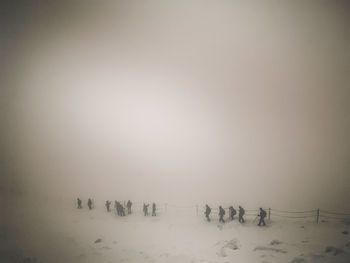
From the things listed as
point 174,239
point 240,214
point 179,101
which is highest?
point 179,101

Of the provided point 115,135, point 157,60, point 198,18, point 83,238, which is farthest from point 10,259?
point 198,18

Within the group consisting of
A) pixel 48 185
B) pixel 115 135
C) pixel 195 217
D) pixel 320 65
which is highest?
pixel 320 65

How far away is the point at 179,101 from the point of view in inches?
206

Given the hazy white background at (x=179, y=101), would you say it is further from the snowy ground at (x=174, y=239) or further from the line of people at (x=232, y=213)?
the snowy ground at (x=174, y=239)

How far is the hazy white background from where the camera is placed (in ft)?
15.9

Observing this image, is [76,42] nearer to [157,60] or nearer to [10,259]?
[157,60]

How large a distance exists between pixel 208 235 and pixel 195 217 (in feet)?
1.46

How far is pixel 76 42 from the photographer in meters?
5.47

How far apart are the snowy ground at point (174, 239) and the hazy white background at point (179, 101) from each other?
45cm

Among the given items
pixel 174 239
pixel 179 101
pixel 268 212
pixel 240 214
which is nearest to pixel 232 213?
pixel 240 214

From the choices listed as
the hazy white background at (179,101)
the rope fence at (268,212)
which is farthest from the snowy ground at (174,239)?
the hazy white background at (179,101)

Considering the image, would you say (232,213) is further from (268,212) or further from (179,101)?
(179,101)

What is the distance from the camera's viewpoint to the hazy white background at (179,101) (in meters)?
4.85

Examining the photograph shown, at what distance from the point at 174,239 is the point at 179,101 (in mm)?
2916
